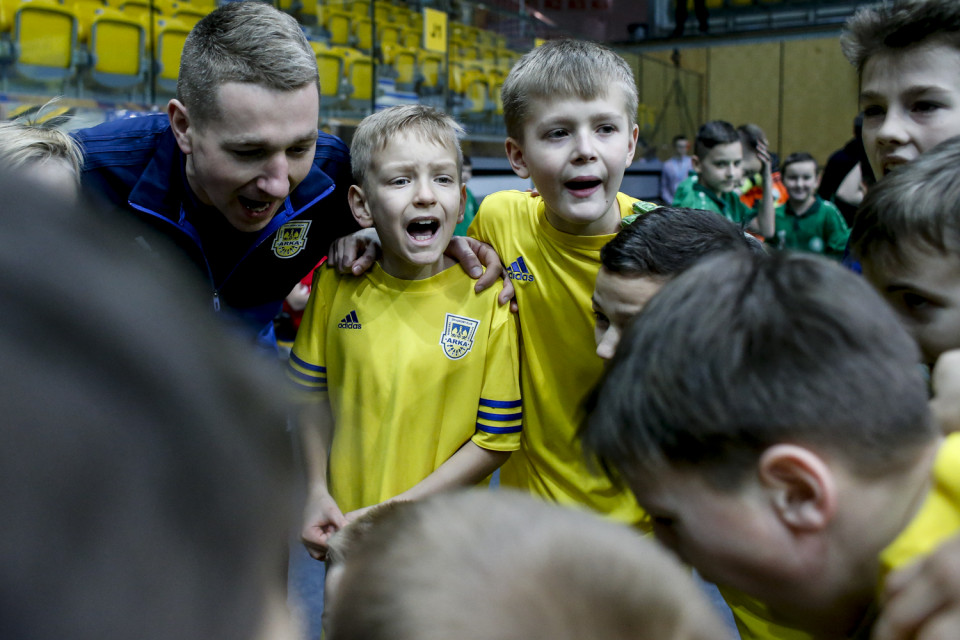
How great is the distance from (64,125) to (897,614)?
2770mm

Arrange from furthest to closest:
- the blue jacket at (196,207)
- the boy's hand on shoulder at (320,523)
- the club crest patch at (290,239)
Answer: the club crest patch at (290,239) < the blue jacket at (196,207) < the boy's hand on shoulder at (320,523)

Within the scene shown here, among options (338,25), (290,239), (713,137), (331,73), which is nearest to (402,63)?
(338,25)

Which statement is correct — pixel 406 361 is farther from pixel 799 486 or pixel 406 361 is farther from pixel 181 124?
pixel 799 486

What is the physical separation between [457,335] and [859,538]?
45.5 inches

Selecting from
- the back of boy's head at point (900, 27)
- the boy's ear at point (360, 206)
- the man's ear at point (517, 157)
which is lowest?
the boy's ear at point (360, 206)

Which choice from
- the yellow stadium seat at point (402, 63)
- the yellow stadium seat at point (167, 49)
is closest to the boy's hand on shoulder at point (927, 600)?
the yellow stadium seat at point (167, 49)

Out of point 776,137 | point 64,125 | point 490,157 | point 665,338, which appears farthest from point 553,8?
point 665,338

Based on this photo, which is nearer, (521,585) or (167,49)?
(521,585)

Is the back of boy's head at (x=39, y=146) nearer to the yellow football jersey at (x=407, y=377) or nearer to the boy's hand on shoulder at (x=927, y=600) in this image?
the yellow football jersey at (x=407, y=377)

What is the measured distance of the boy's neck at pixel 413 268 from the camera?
1911mm

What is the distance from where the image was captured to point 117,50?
592 cm

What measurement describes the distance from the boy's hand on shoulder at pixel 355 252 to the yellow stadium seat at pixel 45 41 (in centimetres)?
461

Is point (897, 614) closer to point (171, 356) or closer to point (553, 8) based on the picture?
point (171, 356)

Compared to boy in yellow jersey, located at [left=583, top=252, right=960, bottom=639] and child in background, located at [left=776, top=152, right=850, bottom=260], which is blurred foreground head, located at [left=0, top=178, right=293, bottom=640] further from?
child in background, located at [left=776, top=152, right=850, bottom=260]
